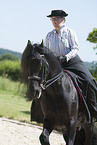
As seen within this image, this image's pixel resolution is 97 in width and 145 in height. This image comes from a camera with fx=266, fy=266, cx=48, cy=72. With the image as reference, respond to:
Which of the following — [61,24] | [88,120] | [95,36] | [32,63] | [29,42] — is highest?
[95,36]

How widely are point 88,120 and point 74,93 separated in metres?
0.59

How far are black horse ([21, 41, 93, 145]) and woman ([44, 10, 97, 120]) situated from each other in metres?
0.30

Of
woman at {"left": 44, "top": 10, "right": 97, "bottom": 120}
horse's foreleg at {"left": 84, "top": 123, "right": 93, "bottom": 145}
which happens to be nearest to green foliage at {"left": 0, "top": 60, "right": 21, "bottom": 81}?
horse's foreleg at {"left": 84, "top": 123, "right": 93, "bottom": 145}

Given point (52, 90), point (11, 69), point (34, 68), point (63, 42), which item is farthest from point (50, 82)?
point (11, 69)

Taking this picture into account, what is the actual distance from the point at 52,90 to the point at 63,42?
0.98 metres

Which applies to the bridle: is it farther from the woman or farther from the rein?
the woman

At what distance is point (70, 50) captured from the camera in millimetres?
4652

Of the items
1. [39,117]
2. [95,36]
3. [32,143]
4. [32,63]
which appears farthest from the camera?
[95,36]

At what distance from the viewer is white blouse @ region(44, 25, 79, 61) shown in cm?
459

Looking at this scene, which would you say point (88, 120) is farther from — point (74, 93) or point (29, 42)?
point (29, 42)

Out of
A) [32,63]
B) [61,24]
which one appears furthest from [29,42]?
[61,24]

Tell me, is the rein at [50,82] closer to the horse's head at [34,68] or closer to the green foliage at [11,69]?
the horse's head at [34,68]

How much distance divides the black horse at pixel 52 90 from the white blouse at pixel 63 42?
1.70 ft

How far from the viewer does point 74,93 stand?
4266mm
